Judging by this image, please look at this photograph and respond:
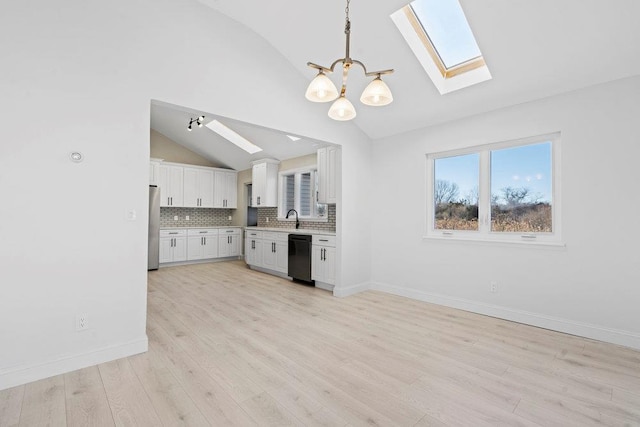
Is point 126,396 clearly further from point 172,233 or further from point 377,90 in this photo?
point 172,233

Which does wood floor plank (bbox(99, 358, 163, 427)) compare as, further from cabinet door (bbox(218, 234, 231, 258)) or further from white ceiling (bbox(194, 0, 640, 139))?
cabinet door (bbox(218, 234, 231, 258))

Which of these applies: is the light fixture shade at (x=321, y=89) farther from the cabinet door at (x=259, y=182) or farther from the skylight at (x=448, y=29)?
the cabinet door at (x=259, y=182)

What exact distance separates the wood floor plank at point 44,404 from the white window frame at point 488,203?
4.21 metres

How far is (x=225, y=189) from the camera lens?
8531mm

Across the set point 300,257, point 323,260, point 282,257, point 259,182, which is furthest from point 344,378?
point 259,182

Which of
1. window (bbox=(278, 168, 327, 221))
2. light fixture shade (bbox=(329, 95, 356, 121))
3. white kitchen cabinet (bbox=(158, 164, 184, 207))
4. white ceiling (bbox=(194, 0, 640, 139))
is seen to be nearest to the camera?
light fixture shade (bbox=(329, 95, 356, 121))

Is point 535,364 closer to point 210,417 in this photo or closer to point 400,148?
point 210,417

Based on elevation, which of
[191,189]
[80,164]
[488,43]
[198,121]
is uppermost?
[198,121]

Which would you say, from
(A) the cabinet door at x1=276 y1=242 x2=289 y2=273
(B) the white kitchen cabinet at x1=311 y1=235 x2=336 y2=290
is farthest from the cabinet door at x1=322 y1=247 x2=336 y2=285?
(A) the cabinet door at x1=276 y1=242 x2=289 y2=273

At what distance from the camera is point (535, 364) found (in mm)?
2596

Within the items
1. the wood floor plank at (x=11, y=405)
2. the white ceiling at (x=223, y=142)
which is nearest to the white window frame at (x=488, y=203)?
the white ceiling at (x=223, y=142)

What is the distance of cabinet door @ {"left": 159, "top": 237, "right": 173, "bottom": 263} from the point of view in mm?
7105

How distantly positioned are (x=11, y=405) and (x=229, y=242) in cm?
631

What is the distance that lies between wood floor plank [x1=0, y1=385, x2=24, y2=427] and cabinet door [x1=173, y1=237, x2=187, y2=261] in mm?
5247
